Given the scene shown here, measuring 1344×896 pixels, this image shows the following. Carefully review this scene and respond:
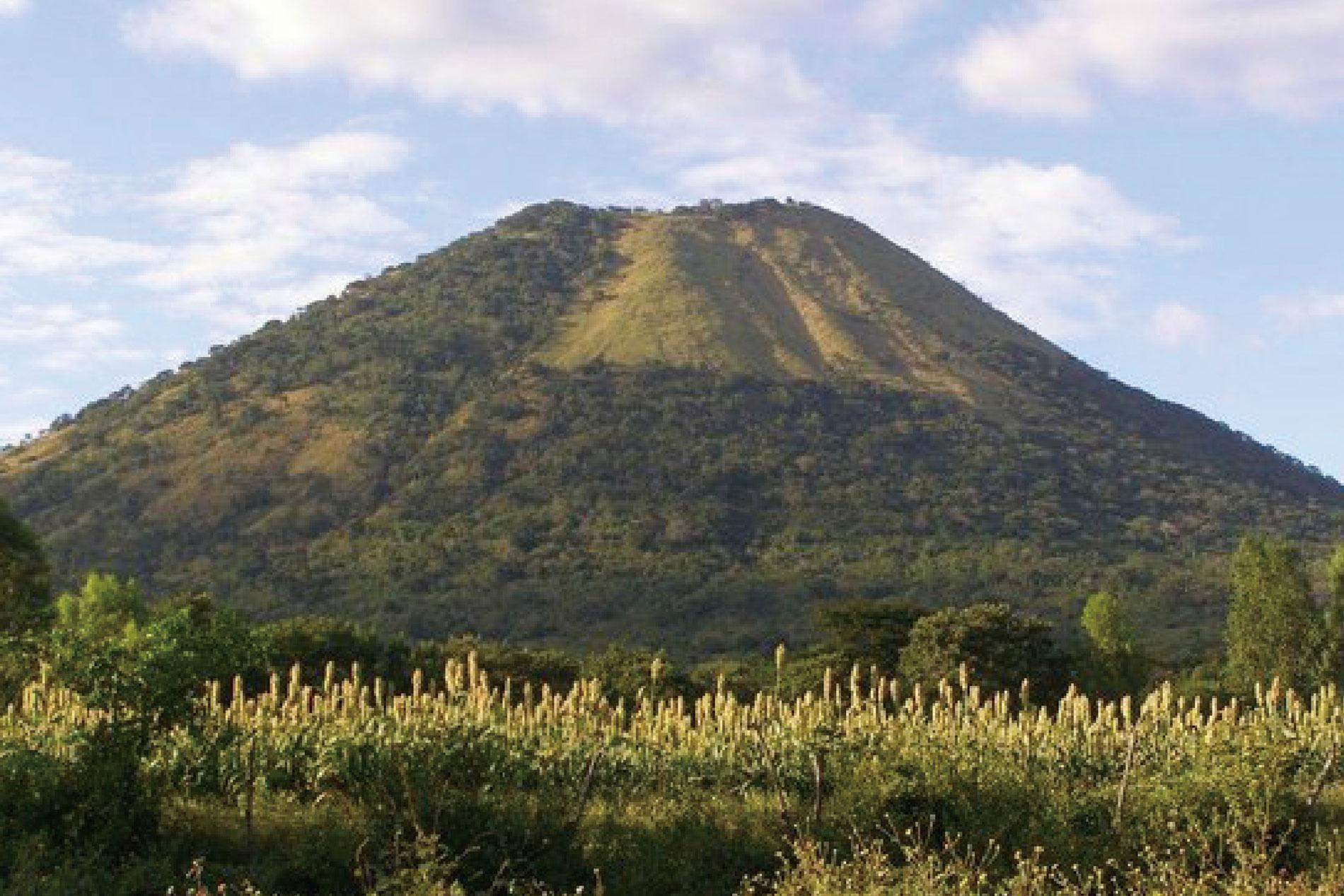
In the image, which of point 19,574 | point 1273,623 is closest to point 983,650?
point 1273,623

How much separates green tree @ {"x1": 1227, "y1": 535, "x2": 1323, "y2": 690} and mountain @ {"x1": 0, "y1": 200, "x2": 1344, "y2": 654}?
2181 centimetres

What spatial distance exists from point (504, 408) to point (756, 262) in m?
62.7

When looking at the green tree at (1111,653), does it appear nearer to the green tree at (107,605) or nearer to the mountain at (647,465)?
the mountain at (647,465)

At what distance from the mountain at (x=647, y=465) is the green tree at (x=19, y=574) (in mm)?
37533

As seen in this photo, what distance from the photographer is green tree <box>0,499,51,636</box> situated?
42.5 metres

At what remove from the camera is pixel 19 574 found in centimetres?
4453

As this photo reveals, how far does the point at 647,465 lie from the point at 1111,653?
76.3m

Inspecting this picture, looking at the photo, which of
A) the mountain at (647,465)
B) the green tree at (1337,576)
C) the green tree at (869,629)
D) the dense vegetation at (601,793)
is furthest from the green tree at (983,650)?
the mountain at (647,465)

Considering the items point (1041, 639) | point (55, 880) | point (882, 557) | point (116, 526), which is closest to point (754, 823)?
point (55, 880)

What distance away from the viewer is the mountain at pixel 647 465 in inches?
3772

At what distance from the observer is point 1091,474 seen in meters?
135

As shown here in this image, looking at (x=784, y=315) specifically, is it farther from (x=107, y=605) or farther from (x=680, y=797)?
(x=680, y=797)

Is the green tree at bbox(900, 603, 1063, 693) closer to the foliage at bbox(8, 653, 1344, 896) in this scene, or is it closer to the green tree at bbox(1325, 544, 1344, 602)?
the foliage at bbox(8, 653, 1344, 896)

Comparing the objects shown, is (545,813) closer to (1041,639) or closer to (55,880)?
(55,880)
